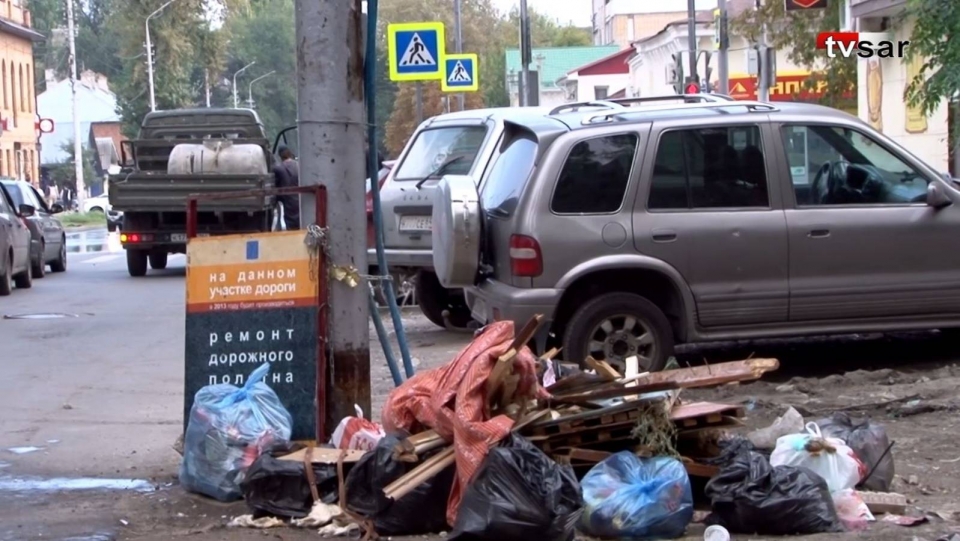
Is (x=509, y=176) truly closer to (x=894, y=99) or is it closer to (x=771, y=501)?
(x=771, y=501)

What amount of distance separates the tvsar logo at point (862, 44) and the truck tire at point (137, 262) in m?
12.6

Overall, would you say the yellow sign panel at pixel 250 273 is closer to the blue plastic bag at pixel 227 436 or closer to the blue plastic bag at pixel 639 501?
the blue plastic bag at pixel 227 436

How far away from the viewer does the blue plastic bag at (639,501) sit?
216 inches

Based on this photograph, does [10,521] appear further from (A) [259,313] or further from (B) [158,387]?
(B) [158,387]

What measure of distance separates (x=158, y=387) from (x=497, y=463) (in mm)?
5351

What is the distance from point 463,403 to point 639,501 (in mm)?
814

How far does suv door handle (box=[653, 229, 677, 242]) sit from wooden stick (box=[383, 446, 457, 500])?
3341 mm

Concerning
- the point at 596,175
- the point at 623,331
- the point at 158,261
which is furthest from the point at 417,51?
the point at 623,331

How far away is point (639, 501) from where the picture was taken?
5.49m

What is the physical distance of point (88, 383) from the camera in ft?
33.5

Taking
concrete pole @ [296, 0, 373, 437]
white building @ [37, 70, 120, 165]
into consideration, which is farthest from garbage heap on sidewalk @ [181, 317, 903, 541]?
white building @ [37, 70, 120, 165]

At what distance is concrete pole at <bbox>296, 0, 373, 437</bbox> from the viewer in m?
6.58

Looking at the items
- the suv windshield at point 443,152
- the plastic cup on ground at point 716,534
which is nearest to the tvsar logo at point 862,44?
the suv windshield at point 443,152

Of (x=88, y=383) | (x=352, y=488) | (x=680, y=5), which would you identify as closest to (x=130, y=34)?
(x=680, y=5)
